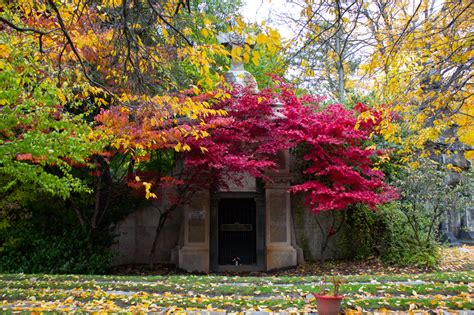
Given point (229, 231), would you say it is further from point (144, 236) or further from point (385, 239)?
point (385, 239)

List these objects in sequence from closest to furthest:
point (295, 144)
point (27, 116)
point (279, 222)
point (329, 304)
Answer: point (329, 304) → point (27, 116) → point (295, 144) → point (279, 222)

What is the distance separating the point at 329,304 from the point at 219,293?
2.10 meters

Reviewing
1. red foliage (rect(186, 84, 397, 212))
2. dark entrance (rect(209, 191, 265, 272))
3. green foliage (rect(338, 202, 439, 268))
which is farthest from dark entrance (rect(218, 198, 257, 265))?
green foliage (rect(338, 202, 439, 268))

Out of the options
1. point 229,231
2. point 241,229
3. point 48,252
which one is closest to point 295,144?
point 241,229

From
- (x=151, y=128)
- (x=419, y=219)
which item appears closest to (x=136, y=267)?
(x=151, y=128)

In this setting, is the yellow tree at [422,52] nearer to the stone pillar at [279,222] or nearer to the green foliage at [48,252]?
the stone pillar at [279,222]

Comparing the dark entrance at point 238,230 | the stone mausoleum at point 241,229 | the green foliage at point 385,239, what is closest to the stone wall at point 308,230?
the green foliage at point 385,239

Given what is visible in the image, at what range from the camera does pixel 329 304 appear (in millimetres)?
4691

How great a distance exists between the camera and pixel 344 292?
6.11 meters

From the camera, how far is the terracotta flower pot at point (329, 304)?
4664 millimetres

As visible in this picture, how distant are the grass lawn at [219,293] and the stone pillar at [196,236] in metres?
2.48

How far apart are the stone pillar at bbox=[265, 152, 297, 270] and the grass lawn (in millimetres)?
2985

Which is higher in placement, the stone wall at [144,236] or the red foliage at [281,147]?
the red foliage at [281,147]

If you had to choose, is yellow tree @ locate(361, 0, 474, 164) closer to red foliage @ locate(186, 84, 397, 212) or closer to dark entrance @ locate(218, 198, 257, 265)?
red foliage @ locate(186, 84, 397, 212)
